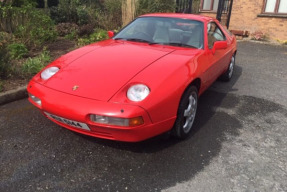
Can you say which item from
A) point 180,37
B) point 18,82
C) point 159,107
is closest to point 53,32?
point 18,82

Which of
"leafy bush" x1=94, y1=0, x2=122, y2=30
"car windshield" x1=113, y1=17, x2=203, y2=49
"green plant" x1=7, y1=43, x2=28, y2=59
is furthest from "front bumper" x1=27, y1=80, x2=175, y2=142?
"leafy bush" x1=94, y1=0, x2=122, y2=30

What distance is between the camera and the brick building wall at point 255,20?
10.5m

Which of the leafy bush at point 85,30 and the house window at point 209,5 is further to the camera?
the house window at point 209,5

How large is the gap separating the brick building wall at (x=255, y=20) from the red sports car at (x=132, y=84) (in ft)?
28.2

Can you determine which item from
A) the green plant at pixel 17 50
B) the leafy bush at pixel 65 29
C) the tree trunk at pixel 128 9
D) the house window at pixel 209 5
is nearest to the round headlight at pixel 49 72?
the green plant at pixel 17 50

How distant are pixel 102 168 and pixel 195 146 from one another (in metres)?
1.07

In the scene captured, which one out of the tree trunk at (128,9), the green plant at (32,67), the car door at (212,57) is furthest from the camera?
the tree trunk at (128,9)

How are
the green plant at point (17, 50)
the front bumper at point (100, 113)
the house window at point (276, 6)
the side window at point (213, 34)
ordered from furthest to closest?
the house window at point (276, 6) → the green plant at point (17, 50) → the side window at point (213, 34) → the front bumper at point (100, 113)

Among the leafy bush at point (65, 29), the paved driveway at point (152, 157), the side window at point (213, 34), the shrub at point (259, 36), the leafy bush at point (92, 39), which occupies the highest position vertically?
the side window at point (213, 34)

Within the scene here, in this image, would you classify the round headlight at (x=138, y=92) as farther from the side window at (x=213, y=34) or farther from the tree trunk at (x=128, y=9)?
the tree trunk at (x=128, y=9)

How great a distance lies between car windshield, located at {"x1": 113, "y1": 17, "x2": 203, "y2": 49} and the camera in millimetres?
3456

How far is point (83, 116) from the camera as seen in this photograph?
88.5 inches

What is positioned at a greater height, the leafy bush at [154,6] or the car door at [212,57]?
the leafy bush at [154,6]

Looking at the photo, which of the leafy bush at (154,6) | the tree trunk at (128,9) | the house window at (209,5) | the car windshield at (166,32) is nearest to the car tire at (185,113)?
the car windshield at (166,32)
